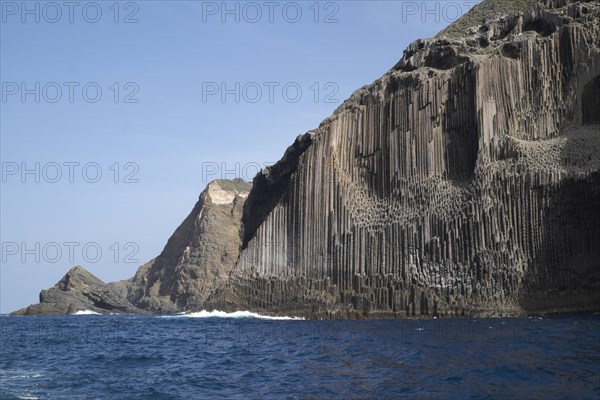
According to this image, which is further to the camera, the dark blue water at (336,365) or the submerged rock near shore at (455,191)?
the submerged rock near shore at (455,191)

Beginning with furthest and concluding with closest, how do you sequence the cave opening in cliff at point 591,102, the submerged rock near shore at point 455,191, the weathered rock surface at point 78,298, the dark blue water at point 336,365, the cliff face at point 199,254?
the cliff face at point 199,254 → the weathered rock surface at point 78,298 → the cave opening in cliff at point 591,102 → the submerged rock near shore at point 455,191 → the dark blue water at point 336,365

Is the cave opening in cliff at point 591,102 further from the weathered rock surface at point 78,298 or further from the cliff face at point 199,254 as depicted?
the weathered rock surface at point 78,298

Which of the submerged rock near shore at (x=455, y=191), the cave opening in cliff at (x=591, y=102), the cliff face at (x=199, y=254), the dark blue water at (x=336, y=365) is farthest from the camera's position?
the cliff face at (x=199, y=254)

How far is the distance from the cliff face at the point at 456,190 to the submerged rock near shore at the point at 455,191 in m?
0.10

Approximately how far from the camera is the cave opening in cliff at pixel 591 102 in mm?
51938

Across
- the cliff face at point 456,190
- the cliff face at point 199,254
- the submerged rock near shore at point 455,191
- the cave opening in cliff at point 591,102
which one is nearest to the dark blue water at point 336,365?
the submerged rock near shore at point 455,191

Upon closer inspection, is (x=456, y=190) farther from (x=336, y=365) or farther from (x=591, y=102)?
(x=336, y=365)

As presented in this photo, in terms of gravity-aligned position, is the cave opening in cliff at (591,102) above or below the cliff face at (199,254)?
above

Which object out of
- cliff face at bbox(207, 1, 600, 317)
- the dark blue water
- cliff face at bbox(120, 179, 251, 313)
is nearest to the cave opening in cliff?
cliff face at bbox(207, 1, 600, 317)

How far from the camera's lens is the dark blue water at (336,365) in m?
22.6

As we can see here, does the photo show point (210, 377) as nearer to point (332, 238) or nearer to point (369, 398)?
point (369, 398)

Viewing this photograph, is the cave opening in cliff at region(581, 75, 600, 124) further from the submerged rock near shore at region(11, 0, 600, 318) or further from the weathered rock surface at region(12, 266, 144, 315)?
the weathered rock surface at region(12, 266, 144, 315)

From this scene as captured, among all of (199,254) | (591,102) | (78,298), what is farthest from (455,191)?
(199,254)

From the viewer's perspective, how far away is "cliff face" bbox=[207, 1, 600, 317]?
49.6 metres
